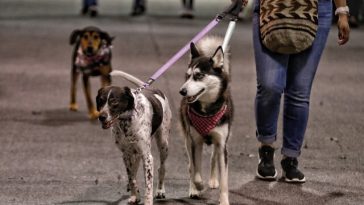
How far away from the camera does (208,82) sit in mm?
5691

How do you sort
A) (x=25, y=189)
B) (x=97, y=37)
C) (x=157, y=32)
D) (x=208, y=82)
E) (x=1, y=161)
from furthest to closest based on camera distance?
(x=157, y=32) < (x=97, y=37) < (x=1, y=161) < (x=25, y=189) < (x=208, y=82)

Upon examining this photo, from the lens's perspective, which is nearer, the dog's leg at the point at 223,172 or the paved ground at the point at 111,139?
the dog's leg at the point at 223,172

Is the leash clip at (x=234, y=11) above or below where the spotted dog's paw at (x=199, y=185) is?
above

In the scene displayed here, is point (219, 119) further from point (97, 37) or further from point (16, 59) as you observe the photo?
point (16, 59)

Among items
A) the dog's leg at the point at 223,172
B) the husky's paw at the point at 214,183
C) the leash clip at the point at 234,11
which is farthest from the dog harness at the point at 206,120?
the leash clip at the point at 234,11

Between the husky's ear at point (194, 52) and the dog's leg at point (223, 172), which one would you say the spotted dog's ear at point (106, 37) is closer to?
the husky's ear at point (194, 52)

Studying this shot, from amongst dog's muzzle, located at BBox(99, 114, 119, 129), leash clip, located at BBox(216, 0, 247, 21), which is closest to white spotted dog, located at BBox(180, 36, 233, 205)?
leash clip, located at BBox(216, 0, 247, 21)

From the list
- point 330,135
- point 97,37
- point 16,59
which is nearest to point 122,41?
point 16,59

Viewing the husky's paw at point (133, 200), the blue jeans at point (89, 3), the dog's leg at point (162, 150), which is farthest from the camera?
the blue jeans at point (89, 3)

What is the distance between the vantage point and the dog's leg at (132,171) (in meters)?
5.76

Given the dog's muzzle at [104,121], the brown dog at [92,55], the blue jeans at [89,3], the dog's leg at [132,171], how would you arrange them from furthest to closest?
the blue jeans at [89,3]
the brown dog at [92,55]
the dog's leg at [132,171]
the dog's muzzle at [104,121]

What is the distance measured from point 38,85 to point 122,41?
445 centimetres

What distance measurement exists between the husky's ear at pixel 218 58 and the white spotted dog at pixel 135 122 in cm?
50

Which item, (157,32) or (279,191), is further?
(157,32)
